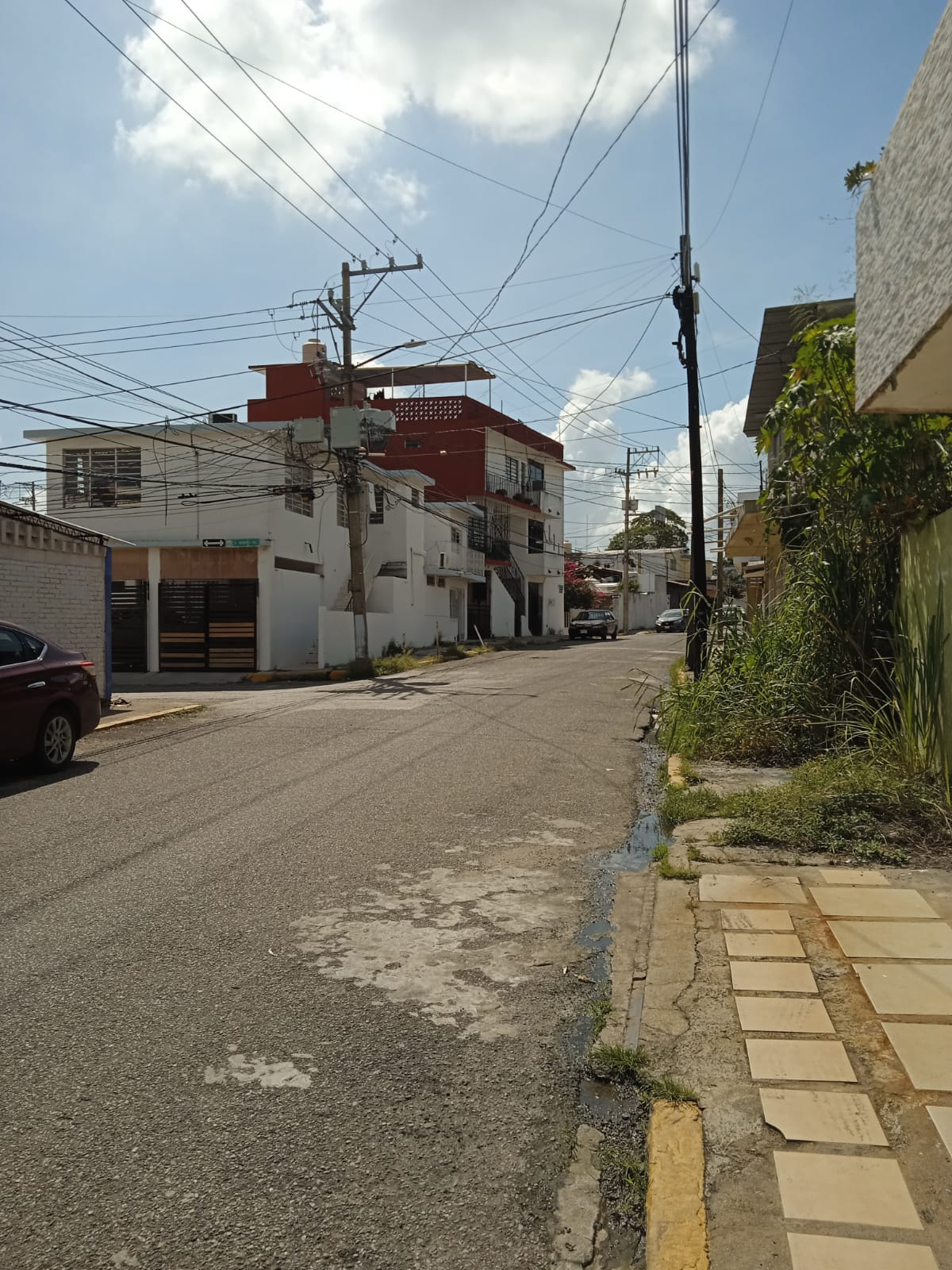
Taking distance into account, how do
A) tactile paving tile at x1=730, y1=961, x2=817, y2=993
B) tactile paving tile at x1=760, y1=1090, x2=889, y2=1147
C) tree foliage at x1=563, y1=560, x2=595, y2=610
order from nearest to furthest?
tactile paving tile at x1=760, y1=1090, x2=889, y2=1147
tactile paving tile at x1=730, y1=961, x2=817, y2=993
tree foliage at x1=563, y1=560, x2=595, y2=610

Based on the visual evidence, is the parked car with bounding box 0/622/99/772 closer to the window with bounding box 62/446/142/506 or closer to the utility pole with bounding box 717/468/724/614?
the utility pole with bounding box 717/468/724/614

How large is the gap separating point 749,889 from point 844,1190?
2.97 meters

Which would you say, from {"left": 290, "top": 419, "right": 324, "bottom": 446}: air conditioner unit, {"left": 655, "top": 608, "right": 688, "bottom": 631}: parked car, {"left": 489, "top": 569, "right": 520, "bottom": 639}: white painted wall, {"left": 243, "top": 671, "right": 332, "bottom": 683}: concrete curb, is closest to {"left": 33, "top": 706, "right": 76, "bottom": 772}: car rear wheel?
{"left": 243, "top": 671, "right": 332, "bottom": 683}: concrete curb

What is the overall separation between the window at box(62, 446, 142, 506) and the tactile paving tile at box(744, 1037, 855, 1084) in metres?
26.2

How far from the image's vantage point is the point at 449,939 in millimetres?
5168

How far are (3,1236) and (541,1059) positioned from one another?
1868mm

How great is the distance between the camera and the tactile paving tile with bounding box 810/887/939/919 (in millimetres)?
5184

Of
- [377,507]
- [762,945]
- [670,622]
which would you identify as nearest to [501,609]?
[377,507]

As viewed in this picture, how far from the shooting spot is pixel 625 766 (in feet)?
35.5

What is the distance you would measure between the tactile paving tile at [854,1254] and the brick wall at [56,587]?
14.4 metres

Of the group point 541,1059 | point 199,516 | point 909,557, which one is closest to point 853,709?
point 909,557

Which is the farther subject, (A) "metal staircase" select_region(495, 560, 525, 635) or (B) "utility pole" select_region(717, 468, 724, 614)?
(A) "metal staircase" select_region(495, 560, 525, 635)

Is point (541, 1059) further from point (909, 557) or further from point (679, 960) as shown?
point (909, 557)

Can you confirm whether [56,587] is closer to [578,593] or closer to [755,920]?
[755,920]
